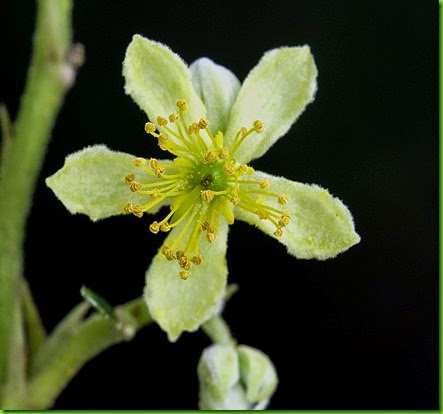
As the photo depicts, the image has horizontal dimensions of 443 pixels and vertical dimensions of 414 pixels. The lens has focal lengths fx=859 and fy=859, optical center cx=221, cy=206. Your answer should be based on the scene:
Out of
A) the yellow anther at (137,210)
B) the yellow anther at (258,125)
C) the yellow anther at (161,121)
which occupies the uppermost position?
the yellow anther at (258,125)

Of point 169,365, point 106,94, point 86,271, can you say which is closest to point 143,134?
point 106,94

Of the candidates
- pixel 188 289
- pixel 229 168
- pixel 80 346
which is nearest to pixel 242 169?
pixel 229 168

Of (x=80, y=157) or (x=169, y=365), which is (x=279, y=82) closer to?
(x=80, y=157)

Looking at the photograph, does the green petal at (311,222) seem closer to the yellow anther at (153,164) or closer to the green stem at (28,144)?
Result: the yellow anther at (153,164)

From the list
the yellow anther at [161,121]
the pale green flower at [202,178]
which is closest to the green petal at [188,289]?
the pale green flower at [202,178]

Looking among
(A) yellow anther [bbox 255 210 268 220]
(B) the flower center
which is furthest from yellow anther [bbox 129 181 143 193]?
(A) yellow anther [bbox 255 210 268 220]

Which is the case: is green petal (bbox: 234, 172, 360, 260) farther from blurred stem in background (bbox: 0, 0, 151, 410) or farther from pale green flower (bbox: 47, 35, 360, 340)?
blurred stem in background (bbox: 0, 0, 151, 410)
